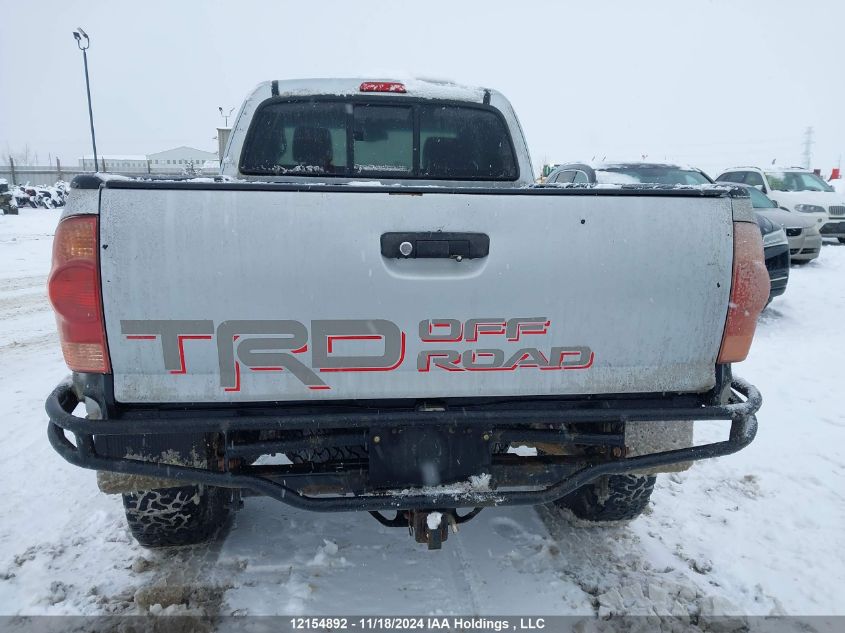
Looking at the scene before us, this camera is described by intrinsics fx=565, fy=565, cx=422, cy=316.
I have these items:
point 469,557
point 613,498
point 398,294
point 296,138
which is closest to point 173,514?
point 469,557

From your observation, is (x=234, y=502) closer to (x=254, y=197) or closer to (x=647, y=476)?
(x=254, y=197)

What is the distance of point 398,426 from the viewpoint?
202 cm

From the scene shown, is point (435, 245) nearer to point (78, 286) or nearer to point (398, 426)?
point (398, 426)

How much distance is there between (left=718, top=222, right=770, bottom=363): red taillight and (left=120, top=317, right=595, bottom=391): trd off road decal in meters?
0.56

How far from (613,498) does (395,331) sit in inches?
67.1

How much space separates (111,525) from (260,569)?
1.01m

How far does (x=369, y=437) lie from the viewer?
6.81 ft

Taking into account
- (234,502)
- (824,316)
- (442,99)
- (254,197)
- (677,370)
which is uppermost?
(442,99)

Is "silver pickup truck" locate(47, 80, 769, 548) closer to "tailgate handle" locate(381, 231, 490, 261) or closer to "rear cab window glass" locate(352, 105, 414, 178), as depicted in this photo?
"tailgate handle" locate(381, 231, 490, 261)

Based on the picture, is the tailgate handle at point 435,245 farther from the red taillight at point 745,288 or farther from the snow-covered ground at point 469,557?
the snow-covered ground at point 469,557

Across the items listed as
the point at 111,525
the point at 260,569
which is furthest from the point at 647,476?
the point at 111,525

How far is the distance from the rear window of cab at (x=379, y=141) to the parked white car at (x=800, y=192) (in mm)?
11924

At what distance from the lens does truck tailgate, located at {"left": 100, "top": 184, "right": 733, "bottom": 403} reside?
1.82 metres

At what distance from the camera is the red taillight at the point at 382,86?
11.8 ft
